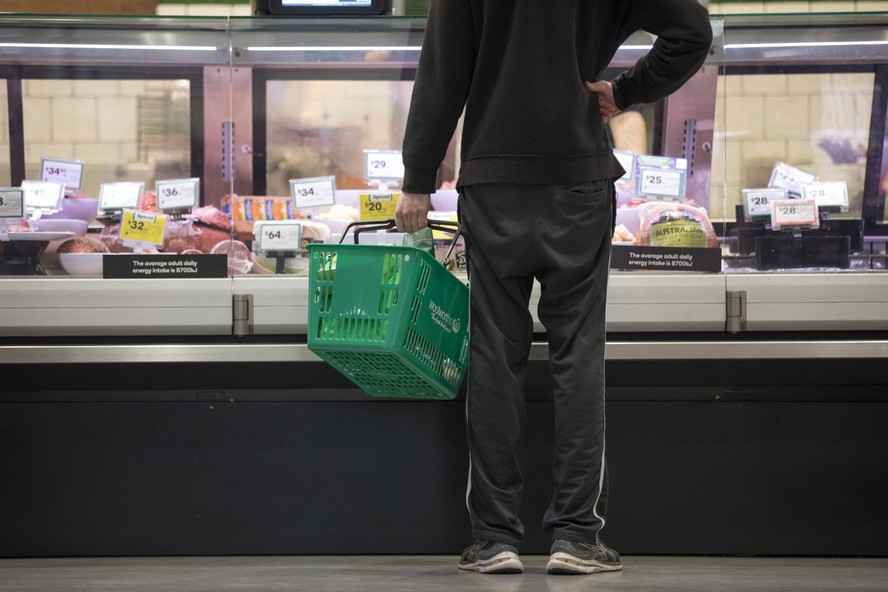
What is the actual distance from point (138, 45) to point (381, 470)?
128 cm

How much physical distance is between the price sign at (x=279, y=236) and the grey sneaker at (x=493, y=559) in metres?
0.95

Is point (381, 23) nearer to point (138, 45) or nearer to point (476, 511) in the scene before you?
point (138, 45)

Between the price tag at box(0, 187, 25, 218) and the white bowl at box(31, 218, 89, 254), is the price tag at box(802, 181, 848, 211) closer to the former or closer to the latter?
the white bowl at box(31, 218, 89, 254)

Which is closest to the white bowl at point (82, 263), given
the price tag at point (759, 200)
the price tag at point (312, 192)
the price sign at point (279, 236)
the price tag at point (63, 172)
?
the price tag at point (63, 172)

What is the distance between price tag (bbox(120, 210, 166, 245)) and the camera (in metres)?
2.64

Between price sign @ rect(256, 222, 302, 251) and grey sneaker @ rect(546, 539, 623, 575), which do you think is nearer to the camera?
grey sneaker @ rect(546, 539, 623, 575)

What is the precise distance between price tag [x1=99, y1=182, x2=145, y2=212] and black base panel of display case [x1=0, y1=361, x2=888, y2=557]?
468mm

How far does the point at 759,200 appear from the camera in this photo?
2.73m

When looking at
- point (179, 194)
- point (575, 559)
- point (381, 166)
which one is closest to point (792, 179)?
point (381, 166)

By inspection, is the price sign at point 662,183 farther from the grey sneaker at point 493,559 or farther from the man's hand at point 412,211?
the grey sneaker at point 493,559

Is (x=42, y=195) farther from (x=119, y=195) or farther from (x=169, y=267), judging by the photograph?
(x=169, y=267)

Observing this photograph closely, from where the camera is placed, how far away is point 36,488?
262cm

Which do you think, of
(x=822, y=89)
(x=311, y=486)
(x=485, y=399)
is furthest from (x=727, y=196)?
(x=311, y=486)

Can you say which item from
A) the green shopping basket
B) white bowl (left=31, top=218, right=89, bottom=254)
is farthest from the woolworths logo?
white bowl (left=31, top=218, right=89, bottom=254)
